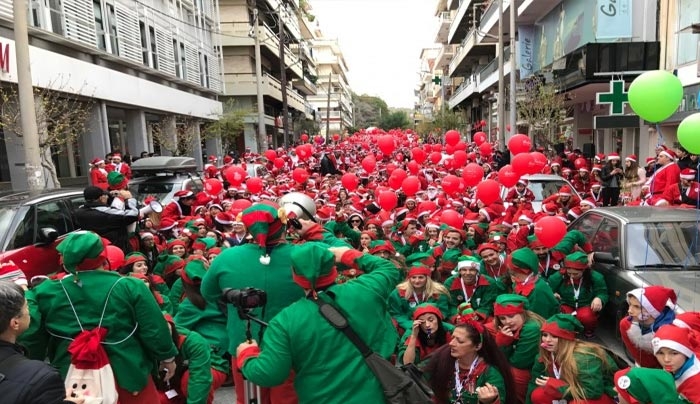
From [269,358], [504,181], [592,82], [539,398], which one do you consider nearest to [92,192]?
[269,358]

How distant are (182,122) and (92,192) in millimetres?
20604

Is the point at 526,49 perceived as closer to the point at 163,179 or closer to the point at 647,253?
the point at 163,179

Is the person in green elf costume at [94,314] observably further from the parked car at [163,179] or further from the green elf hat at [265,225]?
the parked car at [163,179]

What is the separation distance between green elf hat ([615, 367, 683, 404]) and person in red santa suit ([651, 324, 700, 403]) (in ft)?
0.38

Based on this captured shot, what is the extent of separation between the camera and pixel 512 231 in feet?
22.3

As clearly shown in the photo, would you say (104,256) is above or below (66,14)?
below

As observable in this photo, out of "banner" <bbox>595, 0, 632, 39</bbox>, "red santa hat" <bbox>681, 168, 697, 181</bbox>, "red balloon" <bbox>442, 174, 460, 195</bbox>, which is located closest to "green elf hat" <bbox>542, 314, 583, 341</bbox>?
"red balloon" <bbox>442, 174, 460, 195</bbox>

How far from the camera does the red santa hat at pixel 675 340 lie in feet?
8.63

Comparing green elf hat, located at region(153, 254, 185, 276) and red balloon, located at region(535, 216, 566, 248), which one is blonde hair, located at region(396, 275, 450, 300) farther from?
green elf hat, located at region(153, 254, 185, 276)

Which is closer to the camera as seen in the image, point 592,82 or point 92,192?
point 92,192

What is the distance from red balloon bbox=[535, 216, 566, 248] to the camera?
17.6 feet

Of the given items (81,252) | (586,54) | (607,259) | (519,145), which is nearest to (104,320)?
(81,252)

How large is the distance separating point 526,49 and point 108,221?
24375 mm

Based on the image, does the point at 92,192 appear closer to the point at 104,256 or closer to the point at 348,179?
the point at 104,256
